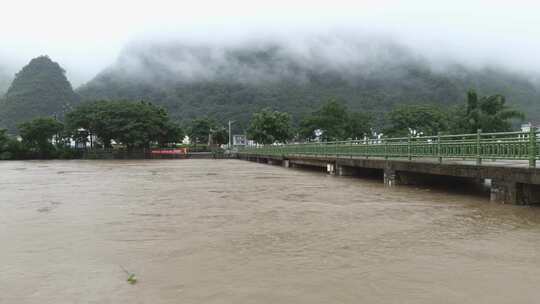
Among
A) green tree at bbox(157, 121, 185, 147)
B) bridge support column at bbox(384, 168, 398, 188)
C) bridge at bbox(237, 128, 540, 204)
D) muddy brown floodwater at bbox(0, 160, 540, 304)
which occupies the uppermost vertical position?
green tree at bbox(157, 121, 185, 147)

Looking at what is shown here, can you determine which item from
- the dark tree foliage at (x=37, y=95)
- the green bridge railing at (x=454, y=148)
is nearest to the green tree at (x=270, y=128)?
the green bridge railing at (x=454, y=148)

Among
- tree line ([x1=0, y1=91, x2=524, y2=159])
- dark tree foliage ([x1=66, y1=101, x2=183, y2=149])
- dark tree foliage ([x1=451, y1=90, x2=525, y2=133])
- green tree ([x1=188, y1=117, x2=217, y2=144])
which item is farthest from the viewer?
green tree ([x1=188, y1=117, x2=217, y2=144])

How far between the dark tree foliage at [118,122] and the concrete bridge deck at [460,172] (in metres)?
55.1

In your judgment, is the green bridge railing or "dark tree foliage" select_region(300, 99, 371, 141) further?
"dark tree foliage" select_region(300, 99, 371, 141)

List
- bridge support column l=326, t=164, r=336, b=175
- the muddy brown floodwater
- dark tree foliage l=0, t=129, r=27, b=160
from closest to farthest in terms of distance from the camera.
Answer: the muddy brown floodwater < bridge support column l=326, t=164, r=336, b=175 < dark tree foliage l=0, t=129, r=27, b=160

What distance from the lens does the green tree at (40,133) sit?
7581 centimetres

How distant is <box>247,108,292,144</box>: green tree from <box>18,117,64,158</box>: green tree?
102ft

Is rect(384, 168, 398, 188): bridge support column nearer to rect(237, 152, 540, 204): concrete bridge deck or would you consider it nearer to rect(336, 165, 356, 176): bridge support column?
rect(237, 152, 540, 204): concrete bridge deck

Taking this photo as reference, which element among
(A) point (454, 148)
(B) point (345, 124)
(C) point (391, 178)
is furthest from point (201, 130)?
(A) point (454, 148)

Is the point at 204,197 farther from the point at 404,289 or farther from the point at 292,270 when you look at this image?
the point at 404,289

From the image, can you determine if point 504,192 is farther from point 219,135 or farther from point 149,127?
point 219,135

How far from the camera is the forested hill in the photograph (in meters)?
90.2

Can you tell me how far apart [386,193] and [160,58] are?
572ft

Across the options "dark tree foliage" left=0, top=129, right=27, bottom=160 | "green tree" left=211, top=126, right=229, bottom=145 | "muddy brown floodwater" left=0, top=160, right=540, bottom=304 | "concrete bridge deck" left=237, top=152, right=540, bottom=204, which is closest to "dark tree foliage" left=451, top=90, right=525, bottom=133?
"concrete bridge deck" left=237, top=152, right=540, bottom=204
